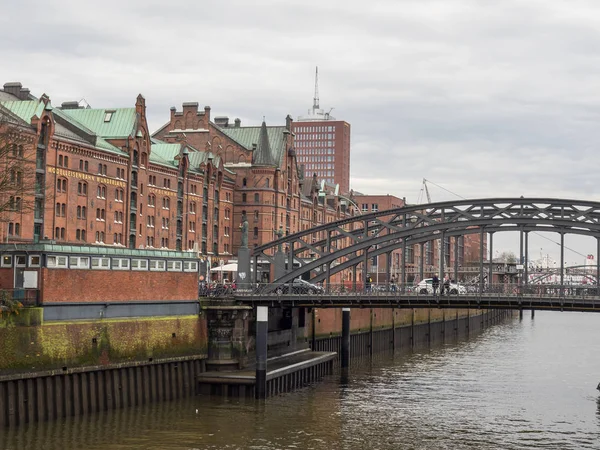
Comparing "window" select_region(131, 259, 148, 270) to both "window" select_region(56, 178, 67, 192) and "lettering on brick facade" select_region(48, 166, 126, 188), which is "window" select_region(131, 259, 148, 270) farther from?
"window" select_region(56, 178, 67, 192)

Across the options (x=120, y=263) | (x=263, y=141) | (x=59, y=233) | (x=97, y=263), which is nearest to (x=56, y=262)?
(x=97, y=263)

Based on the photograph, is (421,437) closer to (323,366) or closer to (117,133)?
(323,366)

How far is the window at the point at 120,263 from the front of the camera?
50.6 metres

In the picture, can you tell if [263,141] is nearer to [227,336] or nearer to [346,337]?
[346,337]

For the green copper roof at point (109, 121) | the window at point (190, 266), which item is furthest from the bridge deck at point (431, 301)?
the green copper roof at point (109, 121)

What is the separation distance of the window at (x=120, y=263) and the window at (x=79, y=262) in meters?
1.96

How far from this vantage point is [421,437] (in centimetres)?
4425

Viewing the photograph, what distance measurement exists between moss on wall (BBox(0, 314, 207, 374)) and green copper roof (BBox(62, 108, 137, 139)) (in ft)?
129

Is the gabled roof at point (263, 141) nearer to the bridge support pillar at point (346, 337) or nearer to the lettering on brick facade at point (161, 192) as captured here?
the lettering on brick facade at point (161, 192)

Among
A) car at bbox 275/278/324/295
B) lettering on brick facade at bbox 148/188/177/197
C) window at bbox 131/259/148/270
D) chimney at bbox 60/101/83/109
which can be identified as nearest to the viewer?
window at bbox 131/259/148/270

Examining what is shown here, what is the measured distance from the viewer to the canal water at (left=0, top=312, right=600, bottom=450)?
138ft

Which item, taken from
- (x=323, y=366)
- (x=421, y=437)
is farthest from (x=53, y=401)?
(x=323, y=366)

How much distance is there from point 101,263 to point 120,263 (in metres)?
1.49

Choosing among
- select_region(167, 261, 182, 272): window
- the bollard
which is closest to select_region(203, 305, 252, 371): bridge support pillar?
select_region(167, 261, 182, 272): window
